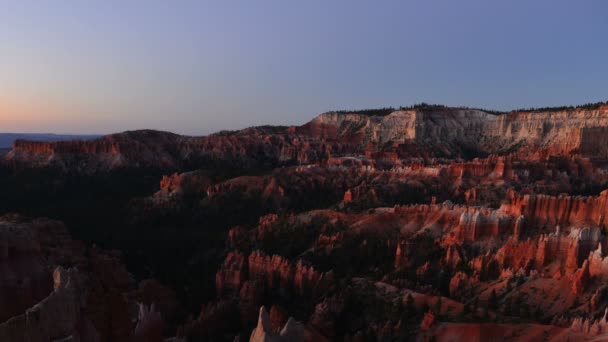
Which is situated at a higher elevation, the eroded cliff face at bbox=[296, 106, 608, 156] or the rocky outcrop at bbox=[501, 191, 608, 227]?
the eroded cliff face at bbox=[296, 106, 608, 156]

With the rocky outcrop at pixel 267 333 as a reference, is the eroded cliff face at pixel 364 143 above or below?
above

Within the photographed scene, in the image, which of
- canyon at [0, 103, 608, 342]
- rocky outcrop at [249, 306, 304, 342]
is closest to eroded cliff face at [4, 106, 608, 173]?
canyon at [0, 103, 608, 342]

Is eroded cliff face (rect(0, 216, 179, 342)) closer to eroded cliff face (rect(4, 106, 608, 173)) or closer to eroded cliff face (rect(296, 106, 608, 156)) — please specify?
eroded cliff face (rect(4, 106, 608, 173))

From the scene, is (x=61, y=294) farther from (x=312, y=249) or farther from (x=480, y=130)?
(x=480, y=130)

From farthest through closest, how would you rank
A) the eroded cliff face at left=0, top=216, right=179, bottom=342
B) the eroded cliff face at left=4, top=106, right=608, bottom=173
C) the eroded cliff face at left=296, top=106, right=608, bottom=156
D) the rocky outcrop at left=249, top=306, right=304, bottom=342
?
1. the eroded cliff face at left=4, top=106, right=608, bottom=173
2. the eroded cliff face at left=296, top=106, right=608, bottom=156
3. the rocky outcrop at left=249, top=306, right=304, bottom=342
4. the eroded cliff face at left=0, top=216, right=179, bottom=342

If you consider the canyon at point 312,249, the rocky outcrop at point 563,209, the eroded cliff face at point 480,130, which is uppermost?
the eroded cliff face at point 480,130

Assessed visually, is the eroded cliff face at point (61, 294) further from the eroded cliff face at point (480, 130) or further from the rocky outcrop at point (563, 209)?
the eroded cliff face at point (480, 130)

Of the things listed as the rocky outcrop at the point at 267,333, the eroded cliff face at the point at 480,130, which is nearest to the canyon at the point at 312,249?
the rocky outcrop at the point at 267,333

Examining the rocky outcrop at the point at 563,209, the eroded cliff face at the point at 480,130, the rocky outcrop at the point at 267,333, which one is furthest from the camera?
the eroded cliff face at the point at 480,130

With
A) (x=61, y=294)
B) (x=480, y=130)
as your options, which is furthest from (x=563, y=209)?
(x=480, y=130)
